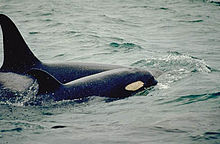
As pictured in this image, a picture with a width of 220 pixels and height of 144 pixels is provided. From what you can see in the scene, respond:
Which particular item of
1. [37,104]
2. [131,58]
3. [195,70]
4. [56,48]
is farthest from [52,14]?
[37,104]

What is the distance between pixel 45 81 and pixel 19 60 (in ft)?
6.55

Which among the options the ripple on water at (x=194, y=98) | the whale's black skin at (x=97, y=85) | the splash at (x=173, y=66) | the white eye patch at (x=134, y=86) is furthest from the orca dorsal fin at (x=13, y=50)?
the ripple on water at (x=194, y=98)

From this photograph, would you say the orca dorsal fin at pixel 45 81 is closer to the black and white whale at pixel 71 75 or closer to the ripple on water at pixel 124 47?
the black and white whale at pixel 71 75

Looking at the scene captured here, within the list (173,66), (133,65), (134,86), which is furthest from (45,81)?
(133,65)

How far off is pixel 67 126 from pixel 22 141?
0.80 m

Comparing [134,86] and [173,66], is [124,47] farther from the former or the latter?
[134,86]

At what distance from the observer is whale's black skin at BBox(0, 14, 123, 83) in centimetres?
782

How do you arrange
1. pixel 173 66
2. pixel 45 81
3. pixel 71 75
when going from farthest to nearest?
pixel 173 66, pixel 71 75, pixel 45 81

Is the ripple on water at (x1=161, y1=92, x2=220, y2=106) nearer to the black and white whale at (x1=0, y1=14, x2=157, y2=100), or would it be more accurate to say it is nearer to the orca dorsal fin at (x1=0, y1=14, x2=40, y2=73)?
the black and white whale at (x1=0, y1=14, x2=157, y2=100)

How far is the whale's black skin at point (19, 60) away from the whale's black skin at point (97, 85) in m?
0.97

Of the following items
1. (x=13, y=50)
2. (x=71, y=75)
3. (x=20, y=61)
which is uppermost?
(x=13, y=50)

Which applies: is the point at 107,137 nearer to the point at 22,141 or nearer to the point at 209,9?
the point at 22,141

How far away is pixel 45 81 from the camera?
244 inches

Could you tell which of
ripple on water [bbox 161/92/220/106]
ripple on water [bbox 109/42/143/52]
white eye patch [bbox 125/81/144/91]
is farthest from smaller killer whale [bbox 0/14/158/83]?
ripple on water [bbox 109/42/143/52]
